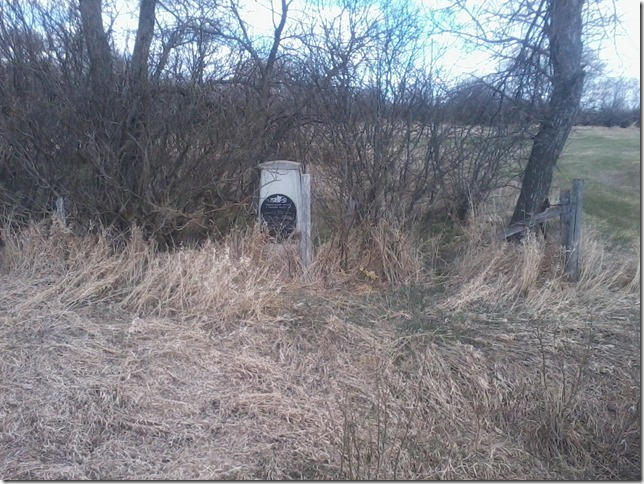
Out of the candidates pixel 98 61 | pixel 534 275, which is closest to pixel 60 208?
pixel 98 61

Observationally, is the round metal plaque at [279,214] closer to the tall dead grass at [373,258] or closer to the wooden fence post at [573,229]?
the tall dead grass at [373,258]

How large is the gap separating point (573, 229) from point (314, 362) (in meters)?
3.63

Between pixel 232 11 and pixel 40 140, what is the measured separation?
504 centimetres

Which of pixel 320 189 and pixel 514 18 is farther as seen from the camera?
pixel 514 18

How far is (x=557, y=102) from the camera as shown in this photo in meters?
8.42

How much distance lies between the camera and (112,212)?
22.9ft

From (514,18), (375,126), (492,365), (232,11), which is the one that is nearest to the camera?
(492,365)

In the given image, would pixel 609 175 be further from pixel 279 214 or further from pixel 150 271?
pixel 150 271

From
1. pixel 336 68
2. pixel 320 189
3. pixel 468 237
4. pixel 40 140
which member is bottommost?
pixel 468 237

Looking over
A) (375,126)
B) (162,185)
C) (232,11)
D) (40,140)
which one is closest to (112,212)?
(162,185)

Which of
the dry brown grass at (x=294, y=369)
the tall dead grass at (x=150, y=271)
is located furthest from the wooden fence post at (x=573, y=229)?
the tall dead grass at (x=150, y=271)

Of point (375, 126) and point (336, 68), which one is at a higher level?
point (336, 68)

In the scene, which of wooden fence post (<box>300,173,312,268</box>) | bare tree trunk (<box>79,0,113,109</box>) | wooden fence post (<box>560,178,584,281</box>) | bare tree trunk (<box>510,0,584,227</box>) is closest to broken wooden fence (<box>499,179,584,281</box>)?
wooden fence post (<box>560,178,584,281</box>)

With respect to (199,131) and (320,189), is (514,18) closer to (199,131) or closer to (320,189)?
(320,189)
